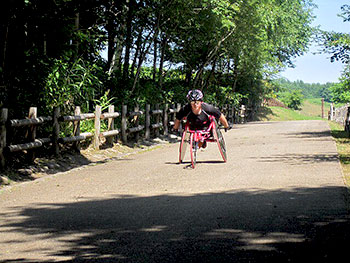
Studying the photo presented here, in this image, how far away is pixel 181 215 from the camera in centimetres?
707

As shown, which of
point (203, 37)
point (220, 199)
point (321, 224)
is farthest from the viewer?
point (203, 37)

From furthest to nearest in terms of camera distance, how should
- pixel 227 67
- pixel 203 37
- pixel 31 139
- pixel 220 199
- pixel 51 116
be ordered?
1. pixel 227 67
2. pixel 203 37
3. pixel 51 116
4. pixel 31 139
5. pixel 220 199

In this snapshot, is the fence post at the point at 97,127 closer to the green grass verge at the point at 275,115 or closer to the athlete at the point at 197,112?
the athlete at the point at 197,112

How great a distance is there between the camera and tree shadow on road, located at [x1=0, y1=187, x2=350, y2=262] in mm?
5223

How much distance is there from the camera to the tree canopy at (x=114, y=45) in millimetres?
13258

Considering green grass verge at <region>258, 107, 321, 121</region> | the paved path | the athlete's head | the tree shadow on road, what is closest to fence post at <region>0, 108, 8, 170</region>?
the paved path

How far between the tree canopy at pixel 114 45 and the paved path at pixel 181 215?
294cm

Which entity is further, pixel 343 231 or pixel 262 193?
pixel 262 193

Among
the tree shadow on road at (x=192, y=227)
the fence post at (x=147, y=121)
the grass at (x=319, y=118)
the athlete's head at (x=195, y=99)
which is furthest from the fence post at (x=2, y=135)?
the fence post at (x=147, y=121)

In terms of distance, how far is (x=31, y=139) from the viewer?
41.0 ft

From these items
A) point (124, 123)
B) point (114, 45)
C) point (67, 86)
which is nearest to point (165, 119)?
point (114, 45)

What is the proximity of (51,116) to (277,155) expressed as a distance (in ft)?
18.3

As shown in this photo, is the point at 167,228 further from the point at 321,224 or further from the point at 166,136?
the point at 166,136

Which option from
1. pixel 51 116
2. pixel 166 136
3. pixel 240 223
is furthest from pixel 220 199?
pixel 166 136
